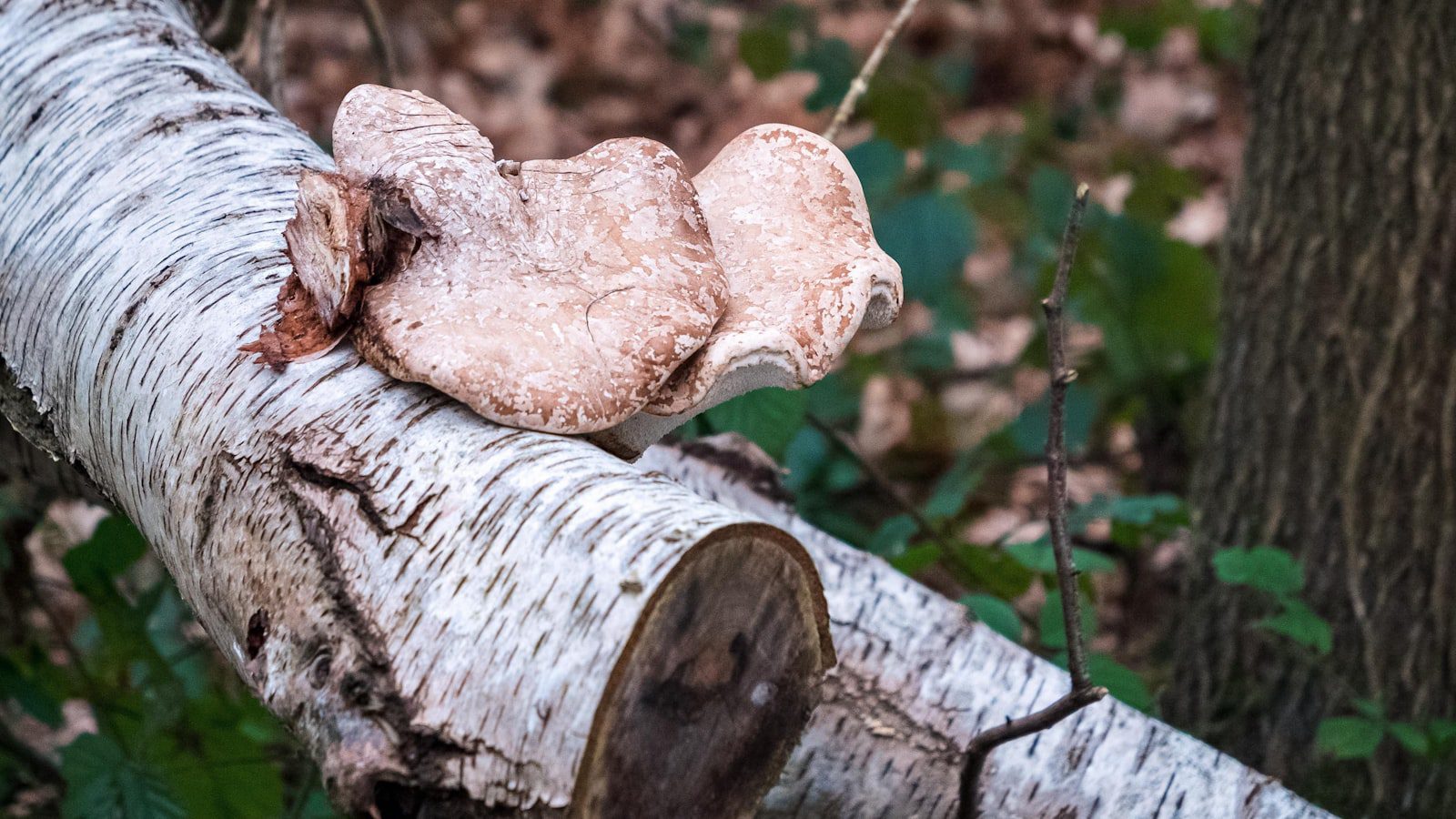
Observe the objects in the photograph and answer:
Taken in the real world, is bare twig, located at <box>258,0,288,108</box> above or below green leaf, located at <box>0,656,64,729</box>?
above

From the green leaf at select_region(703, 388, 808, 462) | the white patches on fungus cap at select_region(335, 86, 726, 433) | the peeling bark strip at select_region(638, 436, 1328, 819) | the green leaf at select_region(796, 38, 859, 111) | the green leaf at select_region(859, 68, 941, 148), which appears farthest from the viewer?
the green leaf at select_region(859, 68, 941, 148)

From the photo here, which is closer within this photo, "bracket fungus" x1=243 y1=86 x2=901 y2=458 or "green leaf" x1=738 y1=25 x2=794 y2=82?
"bracket fungus" x1=243 y1=86 x2=901 y2=458

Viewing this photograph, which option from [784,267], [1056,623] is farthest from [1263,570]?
[784,267]

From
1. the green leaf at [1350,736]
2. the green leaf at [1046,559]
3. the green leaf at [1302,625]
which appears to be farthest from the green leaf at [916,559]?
the green leaf at [1350,736]

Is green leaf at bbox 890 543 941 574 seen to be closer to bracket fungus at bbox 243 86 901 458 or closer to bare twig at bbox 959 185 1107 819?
bare twig at bbox 959 185 1107 819

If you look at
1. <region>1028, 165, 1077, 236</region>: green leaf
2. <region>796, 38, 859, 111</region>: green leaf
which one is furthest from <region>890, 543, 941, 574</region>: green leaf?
<region>1028, 165, 1077, 236</region>: green leaf

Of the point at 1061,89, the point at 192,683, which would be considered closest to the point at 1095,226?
the point at 1061,89

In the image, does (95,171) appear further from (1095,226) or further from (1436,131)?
(1095,226)
